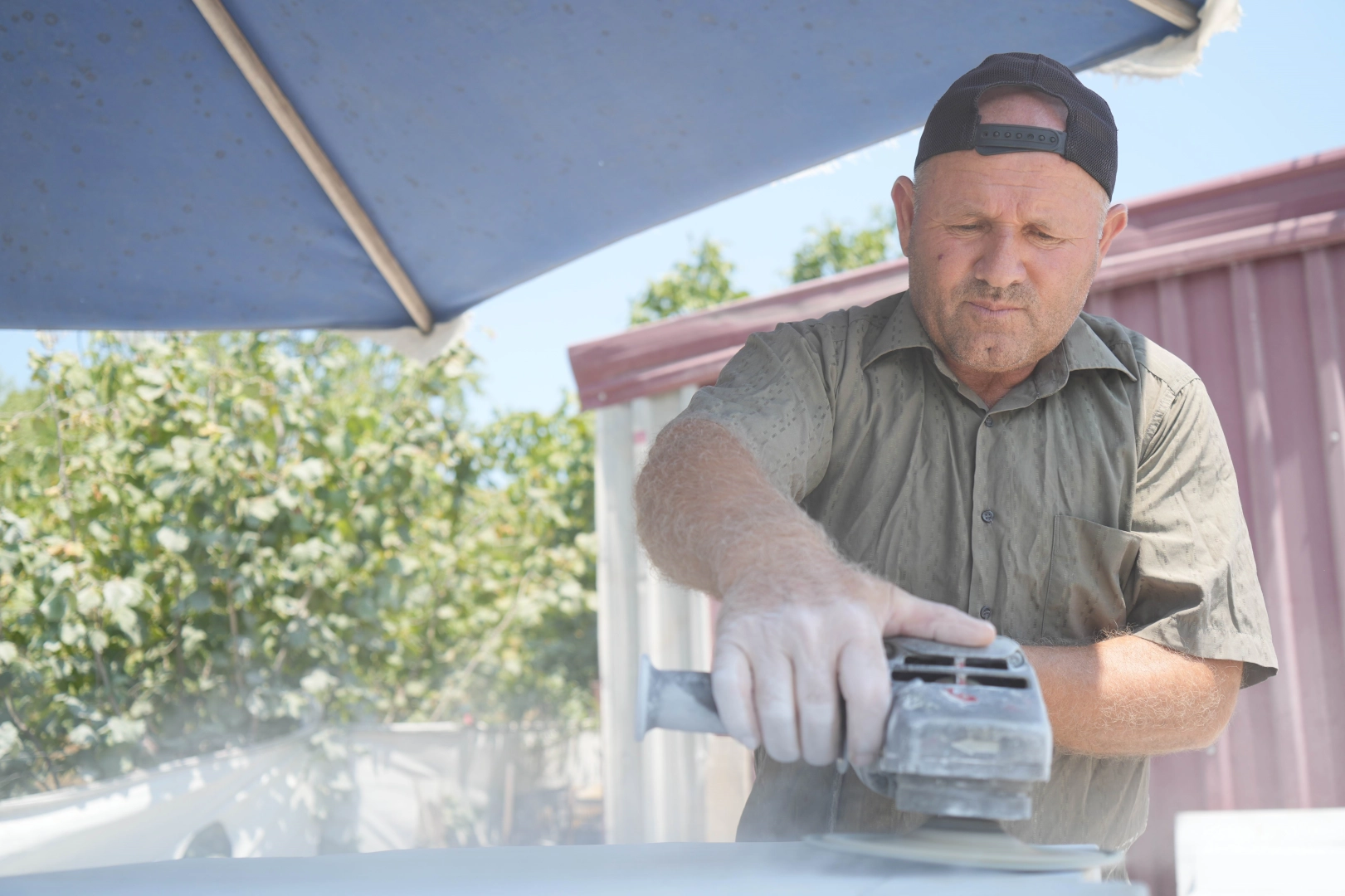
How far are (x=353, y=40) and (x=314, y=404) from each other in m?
2.83

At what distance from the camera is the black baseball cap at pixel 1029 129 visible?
140 cm

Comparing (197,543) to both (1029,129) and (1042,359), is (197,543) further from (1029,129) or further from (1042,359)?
(1029,129)

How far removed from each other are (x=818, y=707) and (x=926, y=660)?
0.37ft

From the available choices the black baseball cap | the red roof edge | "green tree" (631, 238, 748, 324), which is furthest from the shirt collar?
"green tree" (631, 238, 748, 324)

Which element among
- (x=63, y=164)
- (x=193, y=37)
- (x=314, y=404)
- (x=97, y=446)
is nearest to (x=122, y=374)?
(x=97, y=446)

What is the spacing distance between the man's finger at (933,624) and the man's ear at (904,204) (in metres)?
0.87

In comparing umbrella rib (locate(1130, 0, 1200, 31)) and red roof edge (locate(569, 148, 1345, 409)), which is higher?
red roof edge (locate(569, 148, 1345, 409))

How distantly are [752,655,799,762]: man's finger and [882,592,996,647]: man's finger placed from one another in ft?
0.41

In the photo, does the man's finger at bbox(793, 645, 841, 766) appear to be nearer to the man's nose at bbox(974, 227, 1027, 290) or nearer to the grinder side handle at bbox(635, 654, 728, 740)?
the grinder side handle at bbox(635, 654, 728, 740)

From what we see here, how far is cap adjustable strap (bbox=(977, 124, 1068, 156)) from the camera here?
1.39 metres

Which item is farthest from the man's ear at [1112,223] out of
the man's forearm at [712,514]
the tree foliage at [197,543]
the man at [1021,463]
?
the tree foliage at [197,543]

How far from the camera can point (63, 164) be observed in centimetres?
197

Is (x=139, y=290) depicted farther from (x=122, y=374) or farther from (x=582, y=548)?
(x=582, y=548)

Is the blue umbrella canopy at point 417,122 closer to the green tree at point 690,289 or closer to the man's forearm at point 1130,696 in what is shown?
the man's forearm at point 1130,696
